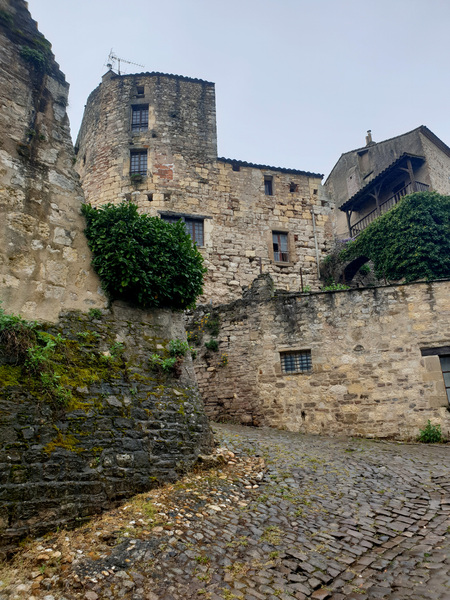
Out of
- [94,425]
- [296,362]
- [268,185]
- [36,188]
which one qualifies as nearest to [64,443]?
[94,425]

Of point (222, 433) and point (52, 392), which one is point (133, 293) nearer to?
point (52, 392)

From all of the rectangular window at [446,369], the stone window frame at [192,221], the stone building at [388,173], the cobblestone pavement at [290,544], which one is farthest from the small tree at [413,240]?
the cobblestone pavement at [290,544]

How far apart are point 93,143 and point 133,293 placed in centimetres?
1550

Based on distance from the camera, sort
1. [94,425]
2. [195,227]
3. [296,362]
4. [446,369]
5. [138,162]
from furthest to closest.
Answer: [138,162]
[195,227]
[296,362]
[446,369]
[94,425]

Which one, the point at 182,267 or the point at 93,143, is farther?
the point at 93,143

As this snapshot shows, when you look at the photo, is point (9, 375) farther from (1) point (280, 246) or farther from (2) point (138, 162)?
(1) point (280, 246)

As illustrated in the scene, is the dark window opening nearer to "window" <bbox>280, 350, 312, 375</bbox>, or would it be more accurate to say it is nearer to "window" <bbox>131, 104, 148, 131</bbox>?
"window" <bbox>131, 104, 148, 131</bbox>

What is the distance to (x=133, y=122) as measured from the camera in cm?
1994

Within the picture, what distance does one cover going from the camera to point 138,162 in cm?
1919

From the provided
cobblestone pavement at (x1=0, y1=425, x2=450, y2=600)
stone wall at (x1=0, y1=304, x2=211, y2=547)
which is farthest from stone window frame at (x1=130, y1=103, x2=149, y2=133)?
cobblestone pavement at (x1=0, y1=425, x2=450, y2=600)

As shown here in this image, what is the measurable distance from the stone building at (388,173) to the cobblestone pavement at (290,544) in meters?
16.0

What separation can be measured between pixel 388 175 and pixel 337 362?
1315 cm

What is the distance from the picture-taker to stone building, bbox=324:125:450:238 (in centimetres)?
2075

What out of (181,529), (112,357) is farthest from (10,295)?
(181,529)
